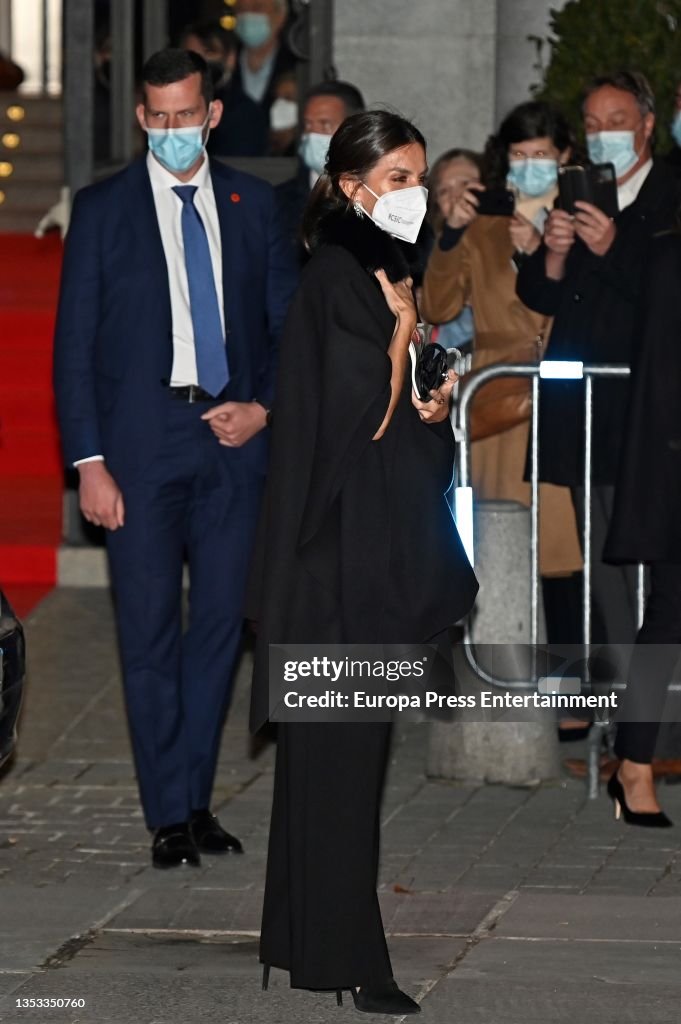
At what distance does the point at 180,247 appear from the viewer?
7070 millimetres

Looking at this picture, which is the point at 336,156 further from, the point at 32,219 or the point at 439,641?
the point at 32,219

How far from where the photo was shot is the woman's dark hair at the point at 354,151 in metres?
5.34

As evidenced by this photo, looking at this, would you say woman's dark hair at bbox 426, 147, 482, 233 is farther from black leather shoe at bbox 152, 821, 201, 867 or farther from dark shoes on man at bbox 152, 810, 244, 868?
black leather shoe at bbox 152, 821, 201, 867

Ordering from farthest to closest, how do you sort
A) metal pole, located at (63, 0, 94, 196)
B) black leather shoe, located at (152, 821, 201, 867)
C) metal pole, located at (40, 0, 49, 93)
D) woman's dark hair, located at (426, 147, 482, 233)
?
metal pole, located at (40, 0, 49, 93) < metal pole, located at (63, 0, 94, 196) < woman's dark hair, located at (426, 147, 482, 233) < black leather shoe, located at (152, 821, 201, 867)

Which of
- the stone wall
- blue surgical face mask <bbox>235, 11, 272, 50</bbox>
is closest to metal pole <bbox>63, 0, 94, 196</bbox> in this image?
the stone wall

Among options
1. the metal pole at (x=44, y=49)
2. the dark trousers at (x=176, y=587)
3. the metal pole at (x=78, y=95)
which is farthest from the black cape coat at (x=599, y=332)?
the metal pole at (x=44, y=49)

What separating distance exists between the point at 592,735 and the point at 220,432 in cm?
177

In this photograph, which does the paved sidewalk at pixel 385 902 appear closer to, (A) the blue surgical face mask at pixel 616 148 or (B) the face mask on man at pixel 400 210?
(B) the face mask on man at pixel 400 210

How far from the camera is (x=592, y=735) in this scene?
7703mm

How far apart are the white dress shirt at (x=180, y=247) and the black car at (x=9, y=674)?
1.05 m

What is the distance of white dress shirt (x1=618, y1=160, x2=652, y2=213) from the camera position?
8.16m

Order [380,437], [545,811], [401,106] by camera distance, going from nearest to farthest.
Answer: [380,437] < [545,811] < [401,106]

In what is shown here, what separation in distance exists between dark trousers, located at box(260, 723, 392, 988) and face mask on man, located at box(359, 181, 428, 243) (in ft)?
3.92

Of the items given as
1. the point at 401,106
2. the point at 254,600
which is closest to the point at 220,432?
the point at 254,600
